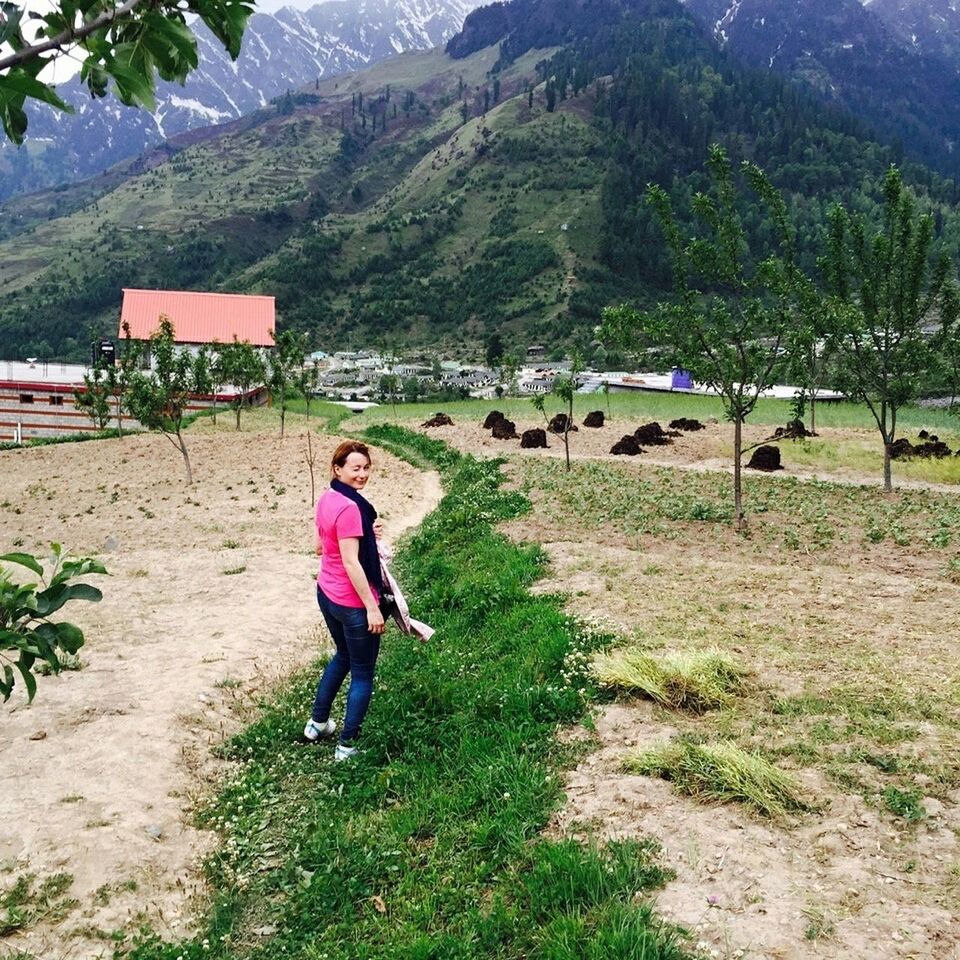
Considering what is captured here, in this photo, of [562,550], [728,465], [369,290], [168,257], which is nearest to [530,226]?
[369,290]

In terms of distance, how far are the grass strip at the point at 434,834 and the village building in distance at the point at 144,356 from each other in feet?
150

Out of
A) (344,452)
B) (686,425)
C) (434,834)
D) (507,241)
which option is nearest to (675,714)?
(434,834)

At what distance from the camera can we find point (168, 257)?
577 ft

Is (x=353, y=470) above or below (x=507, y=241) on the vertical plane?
below

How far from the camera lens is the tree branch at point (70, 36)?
73.3 inches

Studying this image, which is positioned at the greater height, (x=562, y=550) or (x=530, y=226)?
(x=530, y=226)

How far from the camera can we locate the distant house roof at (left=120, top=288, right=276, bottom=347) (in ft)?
209

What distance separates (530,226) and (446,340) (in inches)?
1559

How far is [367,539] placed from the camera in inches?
227

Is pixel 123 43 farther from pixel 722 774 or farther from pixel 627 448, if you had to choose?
pixel 627 448

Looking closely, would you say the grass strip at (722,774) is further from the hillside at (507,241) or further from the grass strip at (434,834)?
the hillside at (507,241)

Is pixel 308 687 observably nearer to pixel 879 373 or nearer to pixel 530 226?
pixel 879 373

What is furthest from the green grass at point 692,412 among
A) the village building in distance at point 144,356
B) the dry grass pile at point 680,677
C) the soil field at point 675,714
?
the dry grass pile at point 680,677

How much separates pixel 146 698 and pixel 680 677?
5.07m
